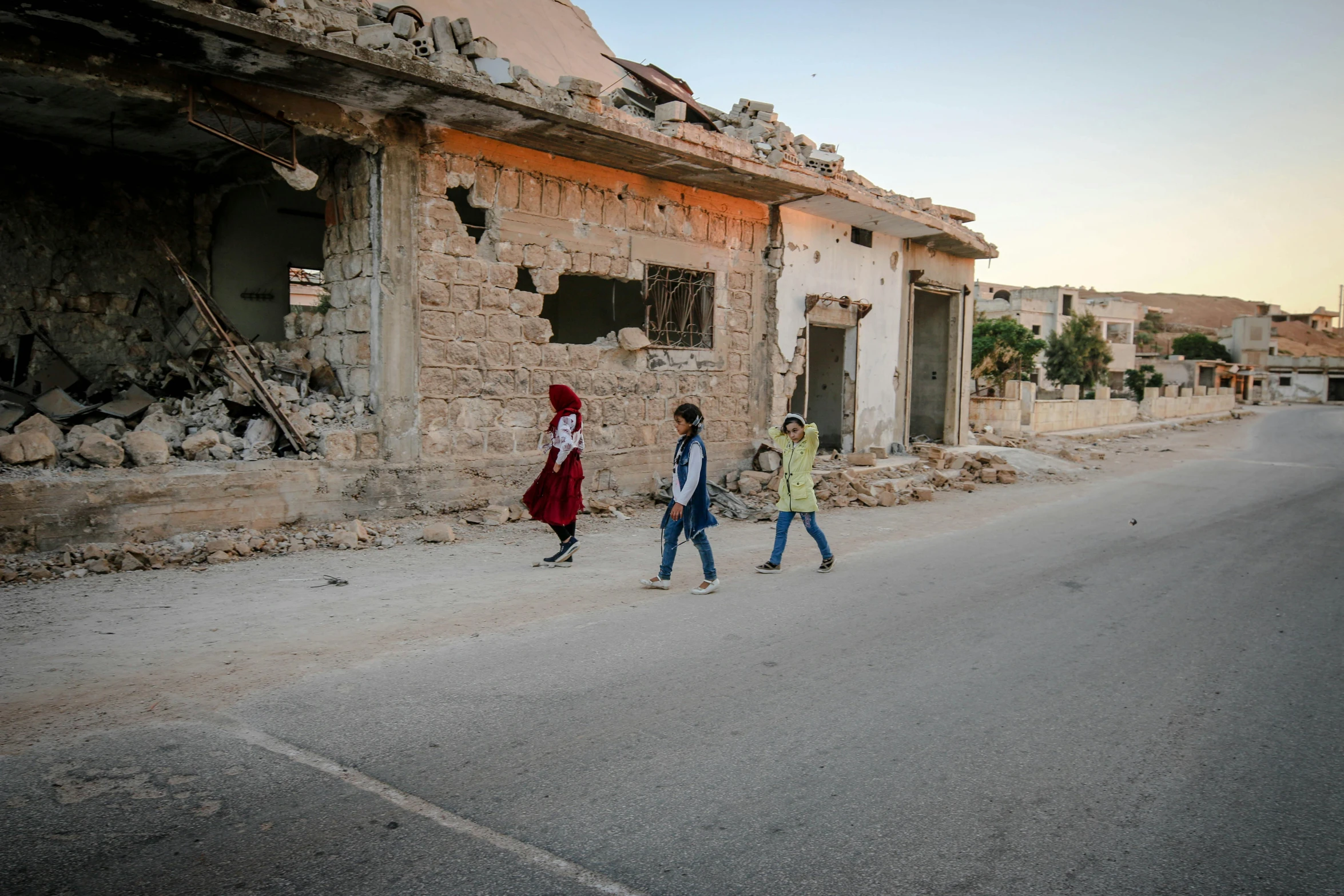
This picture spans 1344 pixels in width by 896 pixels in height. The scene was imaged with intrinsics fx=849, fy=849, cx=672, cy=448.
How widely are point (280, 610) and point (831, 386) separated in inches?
448

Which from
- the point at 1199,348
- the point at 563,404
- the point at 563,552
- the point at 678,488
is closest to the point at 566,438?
the point at 563,404

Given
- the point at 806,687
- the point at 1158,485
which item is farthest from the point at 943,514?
the point at 806,687

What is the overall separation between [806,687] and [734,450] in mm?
8174

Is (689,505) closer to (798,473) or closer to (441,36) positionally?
(798,473)

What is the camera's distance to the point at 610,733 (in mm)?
3832

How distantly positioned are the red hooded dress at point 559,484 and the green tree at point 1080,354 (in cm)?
5093

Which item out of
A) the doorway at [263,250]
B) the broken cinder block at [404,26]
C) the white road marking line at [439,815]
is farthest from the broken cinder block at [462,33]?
the white road marking line at [439,815]

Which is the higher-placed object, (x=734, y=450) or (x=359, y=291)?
(x=359, y=291)

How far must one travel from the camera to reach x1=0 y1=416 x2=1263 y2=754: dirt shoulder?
164 inches

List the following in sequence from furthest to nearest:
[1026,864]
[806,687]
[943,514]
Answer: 1. [943,514]
2. [806,687]
3. [1026,864]

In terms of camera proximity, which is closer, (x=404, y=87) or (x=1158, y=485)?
(x=404, y=87)

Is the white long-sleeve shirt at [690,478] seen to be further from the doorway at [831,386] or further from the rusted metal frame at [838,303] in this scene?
the doorway at [831,386]

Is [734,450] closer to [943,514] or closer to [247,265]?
[943,514]

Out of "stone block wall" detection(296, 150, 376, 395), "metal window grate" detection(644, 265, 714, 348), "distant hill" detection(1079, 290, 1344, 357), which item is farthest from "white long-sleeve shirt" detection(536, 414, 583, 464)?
"distant hill" detection(1079, 290, 1344, 357)
